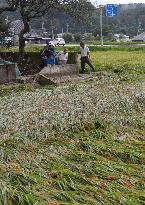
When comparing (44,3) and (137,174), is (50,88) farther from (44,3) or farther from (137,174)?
(137,174)

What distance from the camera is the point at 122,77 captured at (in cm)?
1692

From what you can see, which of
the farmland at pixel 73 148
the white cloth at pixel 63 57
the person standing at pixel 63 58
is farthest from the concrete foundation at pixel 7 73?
the farmland at pixel 73 148

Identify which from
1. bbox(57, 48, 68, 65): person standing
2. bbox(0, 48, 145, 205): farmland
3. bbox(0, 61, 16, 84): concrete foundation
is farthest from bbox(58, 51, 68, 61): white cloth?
bbox(0, 48, 145, 205): farmland

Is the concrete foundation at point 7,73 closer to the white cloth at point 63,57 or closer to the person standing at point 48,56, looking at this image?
the person standing at point 48,56

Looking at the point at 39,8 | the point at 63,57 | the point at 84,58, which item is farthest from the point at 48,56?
the point at 39,8

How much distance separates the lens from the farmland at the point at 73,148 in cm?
561

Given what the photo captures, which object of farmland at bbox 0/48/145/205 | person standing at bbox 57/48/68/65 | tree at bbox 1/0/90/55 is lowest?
farmland at bbox 0/48/145/205

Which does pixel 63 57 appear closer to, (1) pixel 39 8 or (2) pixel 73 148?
(1) pixel 39 8

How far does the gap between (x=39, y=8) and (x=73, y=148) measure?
14236 mm

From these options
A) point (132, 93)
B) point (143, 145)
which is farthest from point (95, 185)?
point (132, 93)

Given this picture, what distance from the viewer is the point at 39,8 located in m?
20.8

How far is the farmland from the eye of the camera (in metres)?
5.61

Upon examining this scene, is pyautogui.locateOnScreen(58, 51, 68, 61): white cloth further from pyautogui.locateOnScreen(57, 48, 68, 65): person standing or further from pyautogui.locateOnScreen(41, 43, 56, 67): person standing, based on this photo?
pyautogui.locateOnScreen(41, 43, 56, 67): person standing

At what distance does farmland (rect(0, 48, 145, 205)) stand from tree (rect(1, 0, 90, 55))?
8231 mm
